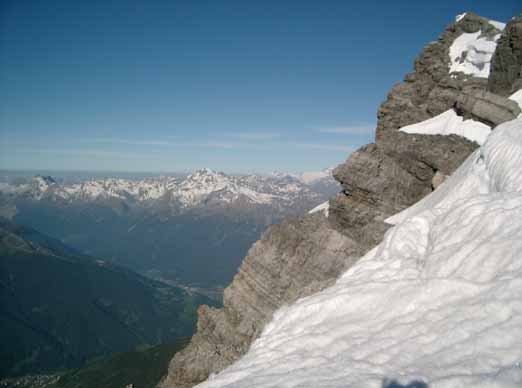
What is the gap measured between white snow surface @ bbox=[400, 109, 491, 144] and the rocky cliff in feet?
2.38

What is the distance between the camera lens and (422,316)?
9.97 m

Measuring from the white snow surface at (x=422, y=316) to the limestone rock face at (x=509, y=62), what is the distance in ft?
96.4

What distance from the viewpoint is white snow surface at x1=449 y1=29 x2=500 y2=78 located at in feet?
159

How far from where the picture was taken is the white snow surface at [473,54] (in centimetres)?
4850

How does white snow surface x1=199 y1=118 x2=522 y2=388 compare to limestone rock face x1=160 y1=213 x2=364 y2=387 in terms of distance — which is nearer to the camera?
white snow surface x1=199 y1=118 x2=522 y2=388

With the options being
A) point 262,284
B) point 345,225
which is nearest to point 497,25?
point 345,225

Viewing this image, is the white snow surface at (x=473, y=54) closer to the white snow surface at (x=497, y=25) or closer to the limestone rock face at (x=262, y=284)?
the white snow surface at (x=497, y=25)

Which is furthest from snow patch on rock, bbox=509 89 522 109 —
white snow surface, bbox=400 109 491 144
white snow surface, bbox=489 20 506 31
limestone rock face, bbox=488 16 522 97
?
white snow surface, bbox=489 20 506 31

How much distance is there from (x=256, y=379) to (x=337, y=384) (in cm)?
279

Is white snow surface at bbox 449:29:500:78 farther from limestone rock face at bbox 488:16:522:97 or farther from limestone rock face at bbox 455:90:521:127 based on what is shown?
limestone rock face at bbox 455:90:521:127

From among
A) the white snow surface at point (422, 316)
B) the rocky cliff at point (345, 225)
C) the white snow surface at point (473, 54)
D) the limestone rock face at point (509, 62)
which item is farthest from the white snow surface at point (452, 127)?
the white snow surface at point (422, 316)

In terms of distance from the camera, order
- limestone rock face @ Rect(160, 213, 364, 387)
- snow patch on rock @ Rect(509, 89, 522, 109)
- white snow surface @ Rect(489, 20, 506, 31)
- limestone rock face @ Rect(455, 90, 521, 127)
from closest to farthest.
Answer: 1. limestone rock face @ Rect(455, 90, 521, 127)
2. snow patch on rock @ Rect(509, 89, 522, 109)
3. limestone rock face @ Rect(160, 213, 364, 387)
4. white snow surface @ Rect(489, 20, 506, 31)

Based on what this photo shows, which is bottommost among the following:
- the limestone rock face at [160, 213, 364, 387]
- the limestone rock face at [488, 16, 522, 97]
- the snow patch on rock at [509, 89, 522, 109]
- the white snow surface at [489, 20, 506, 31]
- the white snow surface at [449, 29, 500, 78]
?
the limestone rock face at [160, 213, 364, 387]

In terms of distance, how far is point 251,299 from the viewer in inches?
1654
